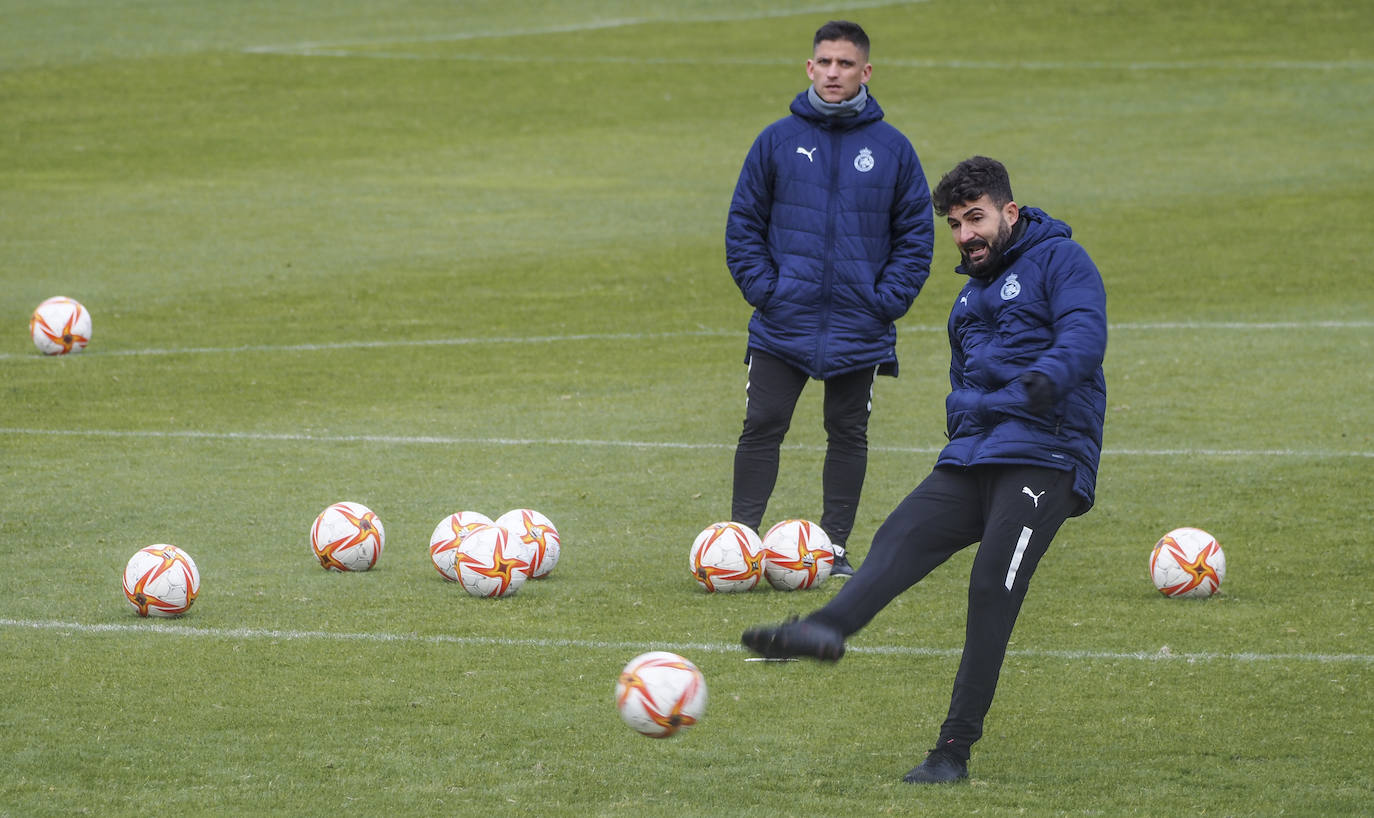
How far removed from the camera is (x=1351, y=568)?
397 inches

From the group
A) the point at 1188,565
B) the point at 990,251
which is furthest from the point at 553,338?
the point at 990,251

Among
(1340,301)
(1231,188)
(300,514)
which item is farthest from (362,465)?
(1231,188)

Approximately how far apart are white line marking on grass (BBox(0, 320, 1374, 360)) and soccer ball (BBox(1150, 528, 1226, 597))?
9373mm

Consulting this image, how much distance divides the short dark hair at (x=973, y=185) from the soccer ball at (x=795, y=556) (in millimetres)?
3157

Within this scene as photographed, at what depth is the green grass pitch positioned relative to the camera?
692 centimetres

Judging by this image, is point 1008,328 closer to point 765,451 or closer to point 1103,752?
point 1103,752

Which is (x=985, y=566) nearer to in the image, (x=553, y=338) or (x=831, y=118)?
(x=831, y=118)

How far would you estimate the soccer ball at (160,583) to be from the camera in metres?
8.76

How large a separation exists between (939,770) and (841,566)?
341 centimetres

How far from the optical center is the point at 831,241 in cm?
970

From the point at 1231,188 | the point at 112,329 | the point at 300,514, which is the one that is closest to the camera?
the point at 300,514

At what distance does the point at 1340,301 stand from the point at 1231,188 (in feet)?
24.6

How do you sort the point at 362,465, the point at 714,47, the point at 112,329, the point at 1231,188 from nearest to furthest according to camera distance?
1. the point at 362,465
2. the point at 112,329
3. the point at 1231,188
4. the point at 714,47

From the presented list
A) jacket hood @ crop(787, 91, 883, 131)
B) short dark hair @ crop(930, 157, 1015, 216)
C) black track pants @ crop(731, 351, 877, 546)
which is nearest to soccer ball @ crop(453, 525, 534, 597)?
black track pants @ crop(731, 351, 877, 546)
